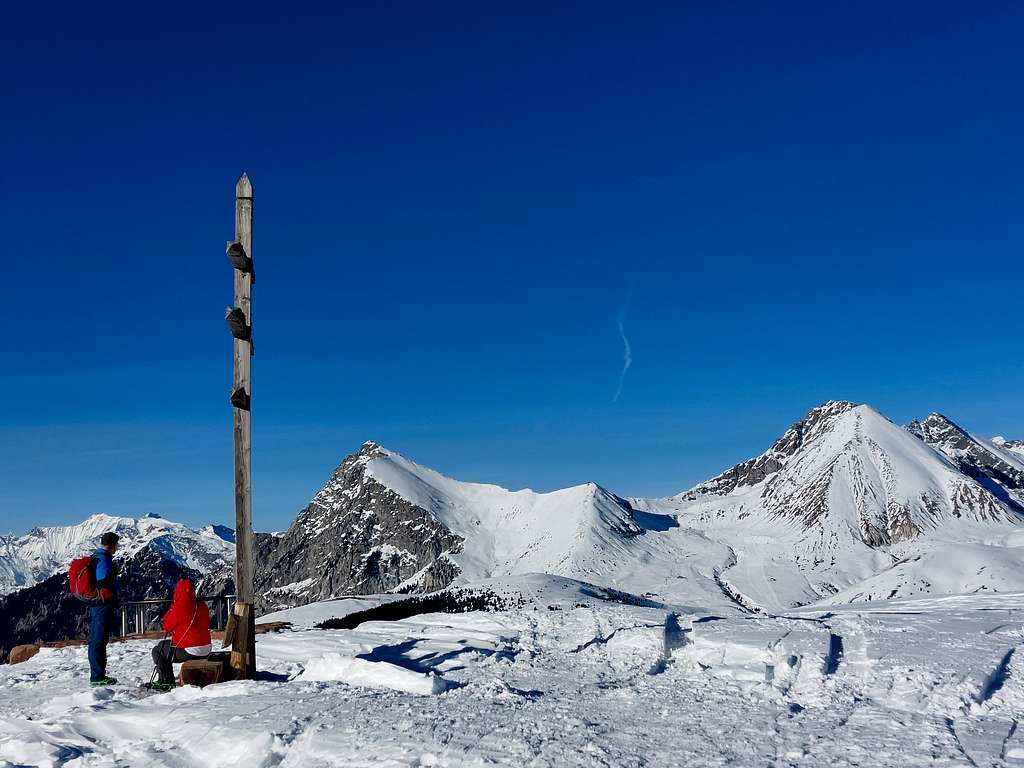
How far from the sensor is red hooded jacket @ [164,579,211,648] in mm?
10641

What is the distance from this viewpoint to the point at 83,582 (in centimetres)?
1128

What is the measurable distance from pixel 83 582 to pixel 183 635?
192cm

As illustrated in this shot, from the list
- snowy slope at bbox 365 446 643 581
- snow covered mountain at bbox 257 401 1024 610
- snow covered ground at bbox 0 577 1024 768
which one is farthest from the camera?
snowy slope at bbox 365 446 643 581

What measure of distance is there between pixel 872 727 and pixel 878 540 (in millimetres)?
167847

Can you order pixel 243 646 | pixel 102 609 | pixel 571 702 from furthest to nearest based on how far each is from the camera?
1. pixel 102 609
2. pixel 243 646
3. pixel 571 702

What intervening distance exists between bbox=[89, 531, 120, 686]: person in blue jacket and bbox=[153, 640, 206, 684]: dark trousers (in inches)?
48.8

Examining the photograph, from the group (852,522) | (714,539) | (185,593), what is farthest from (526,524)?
(185,593)

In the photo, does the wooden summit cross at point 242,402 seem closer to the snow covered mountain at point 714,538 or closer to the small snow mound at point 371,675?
the small snow mound at point 371,675

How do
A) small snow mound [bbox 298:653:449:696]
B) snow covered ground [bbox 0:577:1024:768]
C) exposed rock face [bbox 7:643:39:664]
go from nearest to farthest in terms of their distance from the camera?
snow covered ground [bbox 0:577:1024:768]
small snow mound [bbox 298:653:449:696]
exposed rock face [bbox 7:643:39:664]

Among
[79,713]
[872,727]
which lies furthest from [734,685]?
[79,713]

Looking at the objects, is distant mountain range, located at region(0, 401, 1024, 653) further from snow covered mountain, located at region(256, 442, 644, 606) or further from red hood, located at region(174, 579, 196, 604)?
red hood, located at region(174, 579, 196, 604)

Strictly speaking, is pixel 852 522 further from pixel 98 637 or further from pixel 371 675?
pixel 98 637

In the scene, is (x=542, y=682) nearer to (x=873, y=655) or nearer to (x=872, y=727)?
(x=872, y=727)

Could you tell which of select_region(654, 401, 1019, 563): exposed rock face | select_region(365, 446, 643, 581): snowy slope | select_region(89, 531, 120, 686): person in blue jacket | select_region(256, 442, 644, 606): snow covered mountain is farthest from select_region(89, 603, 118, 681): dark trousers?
select_region(654, 401, 1019, 563): exposed rock face
